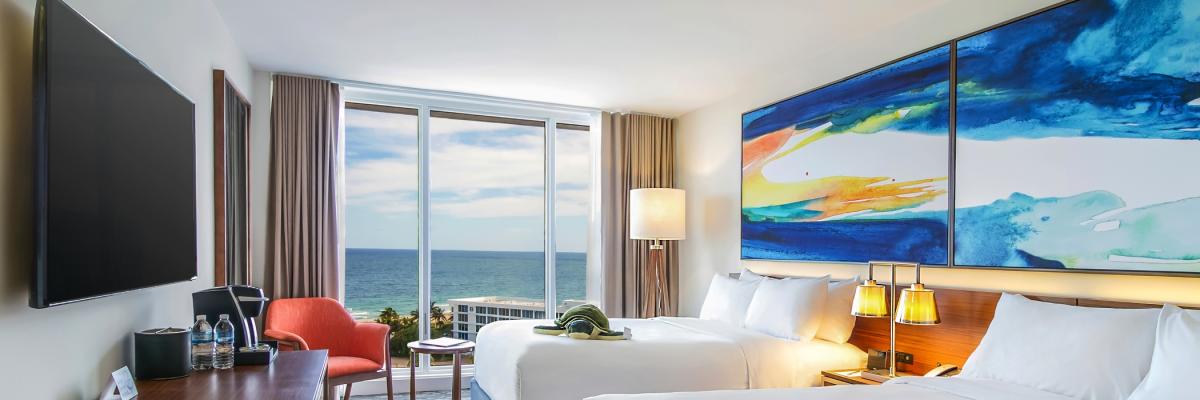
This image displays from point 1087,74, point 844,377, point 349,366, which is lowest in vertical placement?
point 349,366

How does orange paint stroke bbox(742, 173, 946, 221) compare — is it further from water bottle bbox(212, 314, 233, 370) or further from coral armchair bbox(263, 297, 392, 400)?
water bottle bbox(212, 314, 233, 370)

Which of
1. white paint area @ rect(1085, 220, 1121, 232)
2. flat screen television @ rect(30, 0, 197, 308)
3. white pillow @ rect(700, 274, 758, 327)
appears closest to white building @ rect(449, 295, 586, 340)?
white pillow @ rect(700, 274, 758, 327)

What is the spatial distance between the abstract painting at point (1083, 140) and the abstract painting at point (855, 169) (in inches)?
6.7

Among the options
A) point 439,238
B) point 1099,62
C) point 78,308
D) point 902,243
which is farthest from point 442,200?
point 1099,62

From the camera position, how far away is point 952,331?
10.6 ft

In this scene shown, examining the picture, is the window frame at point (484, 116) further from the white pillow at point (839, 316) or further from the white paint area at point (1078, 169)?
the white paint area at point (1078, 169)

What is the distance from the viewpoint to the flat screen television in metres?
1.46

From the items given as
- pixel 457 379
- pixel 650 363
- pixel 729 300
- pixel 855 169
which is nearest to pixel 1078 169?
pixel 855 169

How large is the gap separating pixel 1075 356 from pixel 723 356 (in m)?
1.51

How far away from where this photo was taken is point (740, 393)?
2523 mm

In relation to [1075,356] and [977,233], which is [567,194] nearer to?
[977,233]

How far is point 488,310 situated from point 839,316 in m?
3.21

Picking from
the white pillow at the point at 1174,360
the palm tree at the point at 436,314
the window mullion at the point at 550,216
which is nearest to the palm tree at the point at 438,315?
the palm tree at the point at 436,314

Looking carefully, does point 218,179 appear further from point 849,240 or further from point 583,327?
point 849,240
